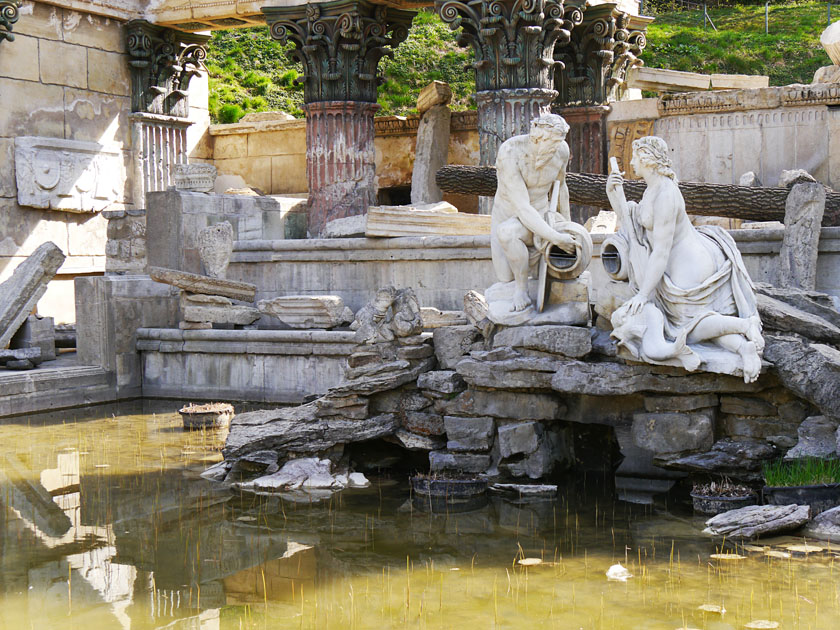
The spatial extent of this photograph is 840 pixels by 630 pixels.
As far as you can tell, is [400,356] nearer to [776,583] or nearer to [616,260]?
[616,260]

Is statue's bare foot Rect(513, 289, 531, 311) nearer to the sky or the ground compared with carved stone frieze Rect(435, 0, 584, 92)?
nearer to the ground

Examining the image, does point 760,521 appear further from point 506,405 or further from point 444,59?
point 444,59

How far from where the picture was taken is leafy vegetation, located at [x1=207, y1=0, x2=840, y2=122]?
24.4m

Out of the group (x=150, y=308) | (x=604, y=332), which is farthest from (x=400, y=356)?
(x=150, y=308)

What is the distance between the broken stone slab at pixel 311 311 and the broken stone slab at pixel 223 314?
1.55 ft

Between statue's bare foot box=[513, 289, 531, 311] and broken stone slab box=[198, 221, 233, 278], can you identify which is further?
broken stone slab box=[198, 221, 233, 278]

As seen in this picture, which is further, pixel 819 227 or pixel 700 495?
pixel 819 227

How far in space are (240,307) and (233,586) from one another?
6.66m

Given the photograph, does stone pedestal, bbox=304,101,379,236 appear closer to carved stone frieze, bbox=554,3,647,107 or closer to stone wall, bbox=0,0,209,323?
stone wall, bbox=0,0,209,323

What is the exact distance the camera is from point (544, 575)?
5.84 m

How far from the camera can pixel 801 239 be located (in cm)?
1011

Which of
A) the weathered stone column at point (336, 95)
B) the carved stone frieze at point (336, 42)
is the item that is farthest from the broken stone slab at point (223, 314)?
the carved stone frieze at point (336, 42)

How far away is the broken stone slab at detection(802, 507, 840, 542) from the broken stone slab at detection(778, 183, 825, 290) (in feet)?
13.0

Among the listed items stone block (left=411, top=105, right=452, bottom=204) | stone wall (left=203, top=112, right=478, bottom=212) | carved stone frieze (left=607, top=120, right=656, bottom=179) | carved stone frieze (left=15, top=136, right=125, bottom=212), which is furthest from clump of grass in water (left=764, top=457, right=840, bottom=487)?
carved stone frieze (left=15, top=136, right=125, bottom=212)
